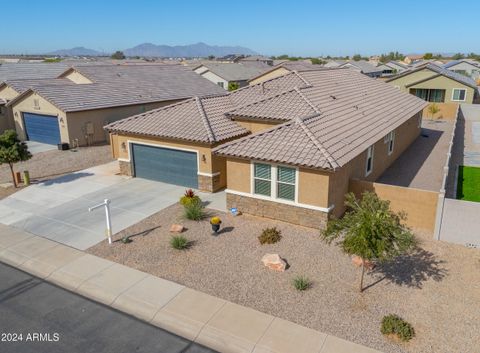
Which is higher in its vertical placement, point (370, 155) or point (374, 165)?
point (370, 155)

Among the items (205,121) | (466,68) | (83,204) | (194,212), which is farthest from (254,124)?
(466,68)

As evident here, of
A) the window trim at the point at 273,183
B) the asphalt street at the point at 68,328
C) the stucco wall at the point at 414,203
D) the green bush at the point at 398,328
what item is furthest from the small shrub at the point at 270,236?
the asphalt street at the point at 68,328

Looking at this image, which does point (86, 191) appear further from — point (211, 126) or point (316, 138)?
point (316, 138)

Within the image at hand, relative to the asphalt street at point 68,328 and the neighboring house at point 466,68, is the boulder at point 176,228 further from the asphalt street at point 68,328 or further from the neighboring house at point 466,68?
the neighboring house at point 466,68

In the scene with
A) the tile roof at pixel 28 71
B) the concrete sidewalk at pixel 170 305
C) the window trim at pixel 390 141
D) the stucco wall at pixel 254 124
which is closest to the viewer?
the concrete sidewalk at pixel 170 305

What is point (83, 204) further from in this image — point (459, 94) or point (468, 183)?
point (459, 94)
